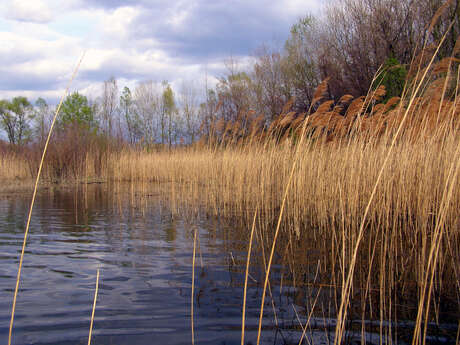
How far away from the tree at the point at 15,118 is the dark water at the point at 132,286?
1519 inches

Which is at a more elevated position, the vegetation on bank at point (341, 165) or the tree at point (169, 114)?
the tree at point (169, 114)

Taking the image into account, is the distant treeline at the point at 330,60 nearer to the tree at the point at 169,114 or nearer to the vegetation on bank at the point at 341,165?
the vegetation on bank at the point at 341,165

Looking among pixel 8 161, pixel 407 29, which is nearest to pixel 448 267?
pixel 8 161

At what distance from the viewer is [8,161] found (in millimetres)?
11922

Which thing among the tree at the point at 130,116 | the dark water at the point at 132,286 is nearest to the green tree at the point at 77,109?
the tree at the point at 130,116

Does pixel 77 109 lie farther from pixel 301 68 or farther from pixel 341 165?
pixel 341 165

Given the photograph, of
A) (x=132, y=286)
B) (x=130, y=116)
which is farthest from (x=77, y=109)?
(x=132, y=286)

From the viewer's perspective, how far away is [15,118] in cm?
3844

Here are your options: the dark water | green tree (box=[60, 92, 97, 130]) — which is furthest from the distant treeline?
green tree (box=[60, 92, 97, 130])

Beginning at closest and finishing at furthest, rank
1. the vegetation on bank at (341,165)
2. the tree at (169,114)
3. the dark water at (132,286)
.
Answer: the dark water at (132,286)
the vegetation on bank at (341,165)
the tree at (169,114)

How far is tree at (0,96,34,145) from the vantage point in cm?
3762

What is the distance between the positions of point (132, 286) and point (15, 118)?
4275 centimetres

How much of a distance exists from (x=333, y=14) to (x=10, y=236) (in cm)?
1949

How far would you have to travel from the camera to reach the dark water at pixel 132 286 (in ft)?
6.67
